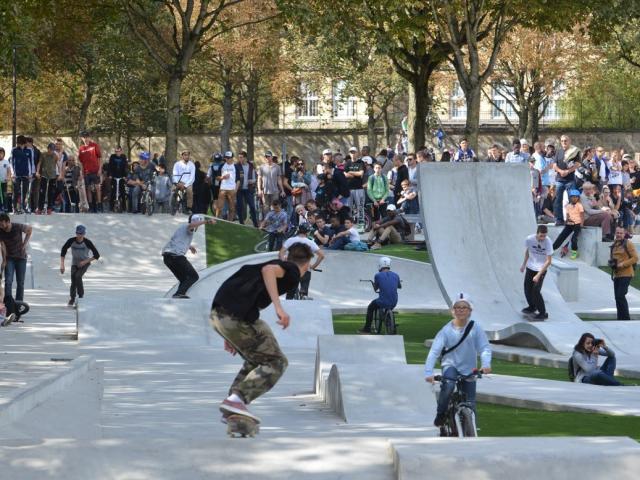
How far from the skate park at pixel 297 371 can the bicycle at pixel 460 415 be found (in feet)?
1.12

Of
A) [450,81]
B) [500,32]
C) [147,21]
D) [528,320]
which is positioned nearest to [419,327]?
[528,320]

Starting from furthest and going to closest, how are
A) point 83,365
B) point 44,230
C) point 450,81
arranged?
1. point 450,81
2. point 44,230
3. point 83,365

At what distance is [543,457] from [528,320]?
14.4 metres

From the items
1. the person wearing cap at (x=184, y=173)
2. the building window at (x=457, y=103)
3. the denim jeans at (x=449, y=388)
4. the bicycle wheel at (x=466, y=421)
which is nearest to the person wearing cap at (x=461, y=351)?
the denim jeans at (x=449, y=388)

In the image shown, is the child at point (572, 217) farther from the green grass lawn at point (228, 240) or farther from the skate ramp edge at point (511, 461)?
the skate ramp edge at point (511, 461)

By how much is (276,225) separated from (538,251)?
7840 millimetres

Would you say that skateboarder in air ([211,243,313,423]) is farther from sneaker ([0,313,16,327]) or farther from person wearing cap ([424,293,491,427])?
sneaker ([0,313,16,327])

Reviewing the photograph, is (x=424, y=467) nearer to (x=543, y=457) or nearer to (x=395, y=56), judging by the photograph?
(x=543, y=457)

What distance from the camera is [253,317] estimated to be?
9.65 metres

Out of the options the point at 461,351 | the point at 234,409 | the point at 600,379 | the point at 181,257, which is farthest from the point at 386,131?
the point at 234,409

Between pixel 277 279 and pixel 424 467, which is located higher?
pixel 277 279

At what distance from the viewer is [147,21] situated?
3425cm

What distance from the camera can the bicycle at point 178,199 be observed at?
30.1 meters

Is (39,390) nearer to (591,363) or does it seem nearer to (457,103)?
(591,363)
